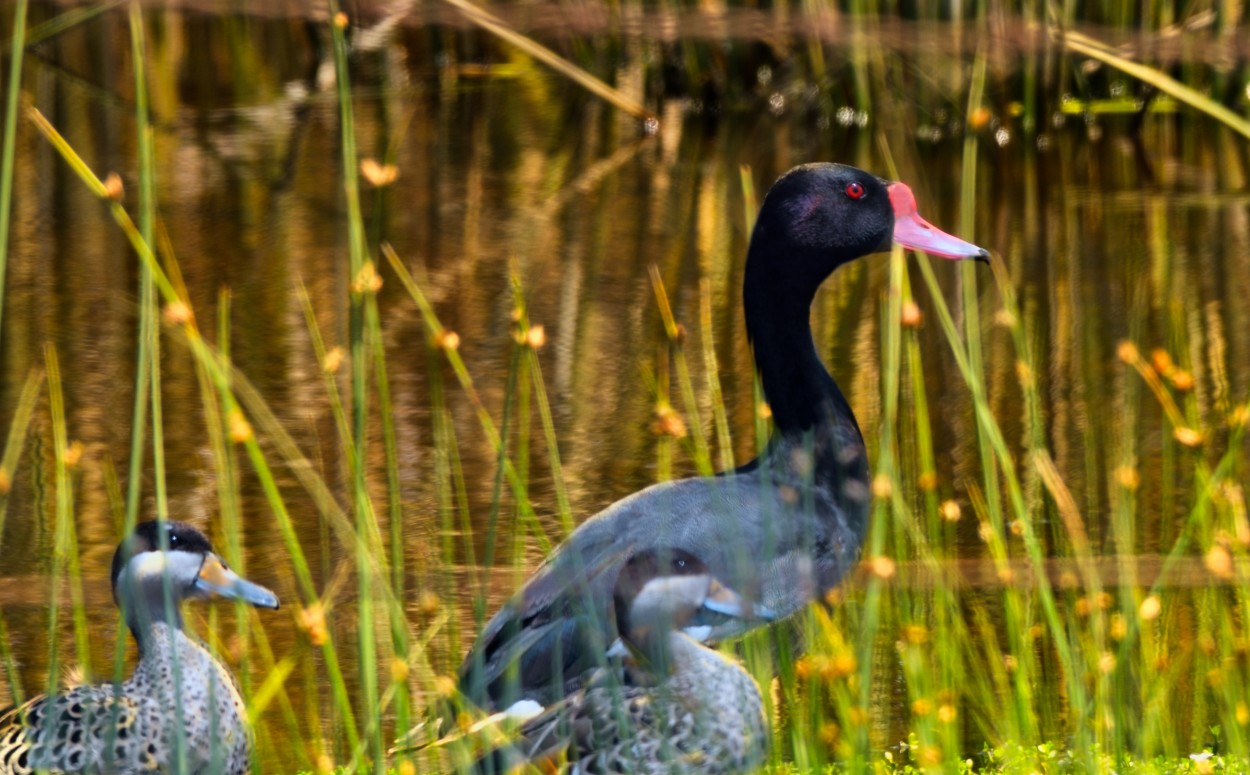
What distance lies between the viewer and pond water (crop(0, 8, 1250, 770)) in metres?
5.18

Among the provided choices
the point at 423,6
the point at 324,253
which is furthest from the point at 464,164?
the point at 324,253

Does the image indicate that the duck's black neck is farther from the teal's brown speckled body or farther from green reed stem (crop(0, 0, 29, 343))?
green reed stem (crop(0, 0, 29, 343))

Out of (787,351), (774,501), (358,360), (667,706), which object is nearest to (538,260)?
(787,351)

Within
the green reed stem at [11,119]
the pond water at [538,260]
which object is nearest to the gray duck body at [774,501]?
the pond water at [538,260]

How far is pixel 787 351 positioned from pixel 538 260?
Result: 3.63 m

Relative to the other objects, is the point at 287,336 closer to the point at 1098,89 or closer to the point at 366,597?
the point at 366,597

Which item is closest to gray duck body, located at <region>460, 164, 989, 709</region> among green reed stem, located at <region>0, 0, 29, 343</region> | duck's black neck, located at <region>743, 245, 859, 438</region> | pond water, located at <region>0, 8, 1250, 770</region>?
duck's black neck, located at <region>743, 245, 859, 438</region>

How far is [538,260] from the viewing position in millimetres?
8180

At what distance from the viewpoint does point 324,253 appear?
8.23 metres

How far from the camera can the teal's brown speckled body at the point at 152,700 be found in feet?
11.5

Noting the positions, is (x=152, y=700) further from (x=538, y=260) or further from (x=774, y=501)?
(x=538, y=260)

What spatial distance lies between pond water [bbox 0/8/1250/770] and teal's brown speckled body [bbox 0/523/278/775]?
0.18 meters

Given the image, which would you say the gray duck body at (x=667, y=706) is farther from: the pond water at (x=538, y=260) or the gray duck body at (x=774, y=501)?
the pond water at (x=538, y=260)

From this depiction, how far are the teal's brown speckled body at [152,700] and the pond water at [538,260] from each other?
179mm
